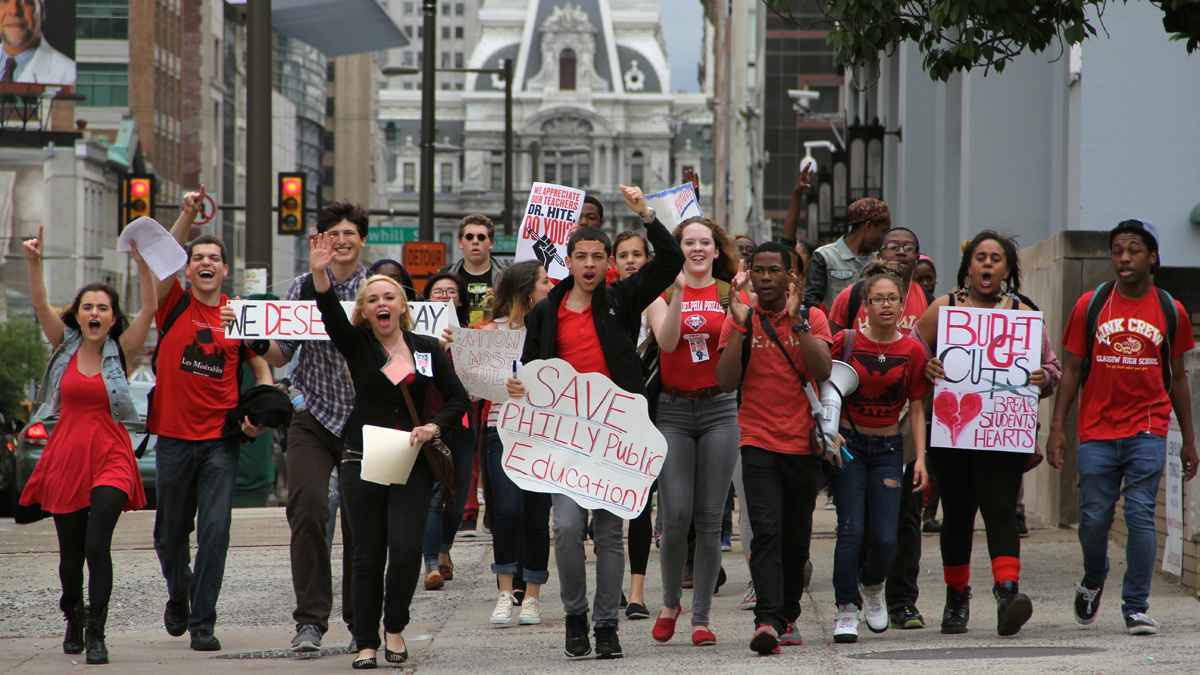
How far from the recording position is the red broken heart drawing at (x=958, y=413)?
30.5ft

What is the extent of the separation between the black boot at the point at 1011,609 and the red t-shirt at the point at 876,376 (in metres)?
0.88

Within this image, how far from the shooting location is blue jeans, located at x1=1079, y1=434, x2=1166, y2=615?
915 centimetres

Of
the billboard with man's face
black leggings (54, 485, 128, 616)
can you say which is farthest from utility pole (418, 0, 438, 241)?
the billboard with man's face

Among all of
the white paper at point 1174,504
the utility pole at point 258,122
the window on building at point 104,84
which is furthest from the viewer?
the window on building at point 104,84

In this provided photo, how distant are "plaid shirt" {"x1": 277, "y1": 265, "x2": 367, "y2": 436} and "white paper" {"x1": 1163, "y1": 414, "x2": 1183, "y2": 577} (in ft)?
14.6

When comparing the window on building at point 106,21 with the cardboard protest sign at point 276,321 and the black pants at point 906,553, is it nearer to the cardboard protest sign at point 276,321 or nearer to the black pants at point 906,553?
the cardboard protest sign at point 276,321

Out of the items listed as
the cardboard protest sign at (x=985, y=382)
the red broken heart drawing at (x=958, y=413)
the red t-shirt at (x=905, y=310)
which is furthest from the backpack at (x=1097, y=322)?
the red t-shirt at (x=905, y=310)

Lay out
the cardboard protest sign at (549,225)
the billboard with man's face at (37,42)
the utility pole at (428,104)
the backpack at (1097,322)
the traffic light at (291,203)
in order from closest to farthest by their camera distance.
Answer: the backpack at (1097,322) → the cardboard protest sign at (549,225) → the utility pole at (428,104) → the traffic light at (291,203) → the billboard with man's face at (37,42)

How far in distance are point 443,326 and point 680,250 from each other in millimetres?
2328

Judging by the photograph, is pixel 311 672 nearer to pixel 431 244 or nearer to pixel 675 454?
pixel 675 454

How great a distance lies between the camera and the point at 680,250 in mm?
8812

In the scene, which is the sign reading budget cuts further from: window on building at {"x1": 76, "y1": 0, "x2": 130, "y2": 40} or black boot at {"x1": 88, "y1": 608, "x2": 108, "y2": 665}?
window on building at {"x1": 76, "y1": 0, "x2": 130, "y2": 40}

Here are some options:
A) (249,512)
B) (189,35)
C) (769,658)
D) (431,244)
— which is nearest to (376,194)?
(189,35)

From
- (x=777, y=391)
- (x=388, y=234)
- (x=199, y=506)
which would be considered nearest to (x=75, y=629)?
(x=199, y=506)
